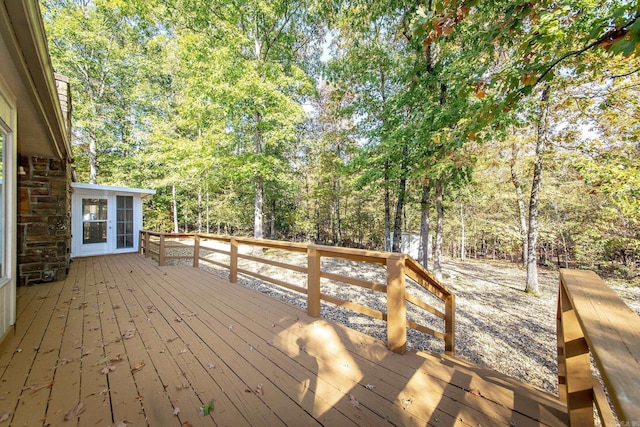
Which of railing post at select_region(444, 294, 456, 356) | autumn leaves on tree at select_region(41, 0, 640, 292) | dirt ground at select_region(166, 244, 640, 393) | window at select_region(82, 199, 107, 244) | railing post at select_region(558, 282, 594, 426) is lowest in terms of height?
dirt ground at select_region(166, 244, 640, 393)

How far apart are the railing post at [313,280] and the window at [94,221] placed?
7920mm

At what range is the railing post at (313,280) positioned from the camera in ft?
8.78

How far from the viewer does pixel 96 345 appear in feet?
7.27

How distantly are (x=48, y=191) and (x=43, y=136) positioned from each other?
1.56 metres

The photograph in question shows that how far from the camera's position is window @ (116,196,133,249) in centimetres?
774

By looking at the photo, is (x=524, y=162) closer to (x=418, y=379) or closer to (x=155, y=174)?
(x=418, y=379)

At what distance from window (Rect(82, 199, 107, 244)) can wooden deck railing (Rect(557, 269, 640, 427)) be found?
985 cm

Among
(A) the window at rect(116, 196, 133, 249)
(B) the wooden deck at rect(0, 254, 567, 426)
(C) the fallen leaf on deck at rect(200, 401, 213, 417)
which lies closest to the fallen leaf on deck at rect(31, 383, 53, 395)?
(B) the wooden deck at rect(0, 254, 567, 426)

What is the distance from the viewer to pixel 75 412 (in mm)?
1463

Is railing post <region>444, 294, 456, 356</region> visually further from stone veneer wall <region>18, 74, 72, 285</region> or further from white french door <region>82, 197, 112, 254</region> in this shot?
white french door <region>82, 197, 112, 254</region>

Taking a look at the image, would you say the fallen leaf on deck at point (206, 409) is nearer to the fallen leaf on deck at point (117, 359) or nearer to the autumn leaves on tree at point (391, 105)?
the fallen leaf on deck at point (117, 359)

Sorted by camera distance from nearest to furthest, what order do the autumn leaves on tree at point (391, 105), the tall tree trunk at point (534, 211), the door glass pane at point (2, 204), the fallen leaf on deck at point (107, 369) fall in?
the fallen leaf on deck at point (107, 369) → the door glass pane at point (2, 204) → the autumn leaves on tree at point (391, 105) → the tall tree trunk at point (534, 211)

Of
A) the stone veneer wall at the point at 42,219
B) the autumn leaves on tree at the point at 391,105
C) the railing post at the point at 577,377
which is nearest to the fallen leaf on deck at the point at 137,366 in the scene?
the railing post at the point at 577,377

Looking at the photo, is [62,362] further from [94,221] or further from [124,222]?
[124,222]
